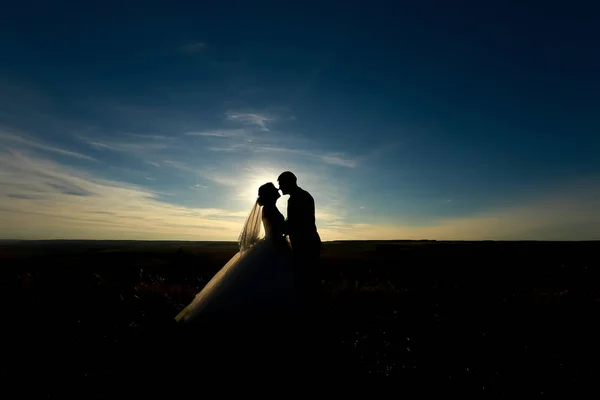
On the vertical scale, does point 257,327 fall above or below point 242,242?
below

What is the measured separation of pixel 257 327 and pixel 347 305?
4.97 metres

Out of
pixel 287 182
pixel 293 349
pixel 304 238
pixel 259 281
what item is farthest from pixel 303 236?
pixel 293 349

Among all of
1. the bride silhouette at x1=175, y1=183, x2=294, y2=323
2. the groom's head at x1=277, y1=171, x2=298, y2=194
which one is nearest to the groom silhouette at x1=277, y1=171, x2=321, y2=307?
the groom's head at x1=277, y1=171, x2=298, y2=194

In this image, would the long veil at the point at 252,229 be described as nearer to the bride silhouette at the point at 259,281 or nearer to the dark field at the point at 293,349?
the bride silhouette at the point at 259,281

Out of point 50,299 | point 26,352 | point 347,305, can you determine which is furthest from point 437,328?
point 50,299

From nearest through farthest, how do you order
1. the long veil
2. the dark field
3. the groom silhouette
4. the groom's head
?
the dark field
the groom silhouette
the groom's head
the long veil

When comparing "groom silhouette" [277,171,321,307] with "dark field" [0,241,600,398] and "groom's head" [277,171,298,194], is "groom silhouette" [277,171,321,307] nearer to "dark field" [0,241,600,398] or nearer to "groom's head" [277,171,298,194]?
"groom's head" [277,171,298,194]

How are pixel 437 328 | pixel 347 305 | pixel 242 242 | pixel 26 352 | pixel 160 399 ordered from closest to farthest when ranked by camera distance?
pixel 160 399 → pixel 26 352 → pixel 242 242 → pixel 437 328 → pixel 347 305

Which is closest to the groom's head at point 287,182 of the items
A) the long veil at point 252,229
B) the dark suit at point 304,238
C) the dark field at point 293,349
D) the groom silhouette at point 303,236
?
the groom silhouette at point 303,236

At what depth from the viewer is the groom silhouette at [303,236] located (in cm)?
639

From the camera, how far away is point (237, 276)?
22.2ft

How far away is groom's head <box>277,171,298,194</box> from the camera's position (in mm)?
6496

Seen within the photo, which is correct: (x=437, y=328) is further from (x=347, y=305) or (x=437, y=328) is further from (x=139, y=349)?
(x=139, y=349)

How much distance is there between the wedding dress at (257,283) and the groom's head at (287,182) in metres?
0.59
